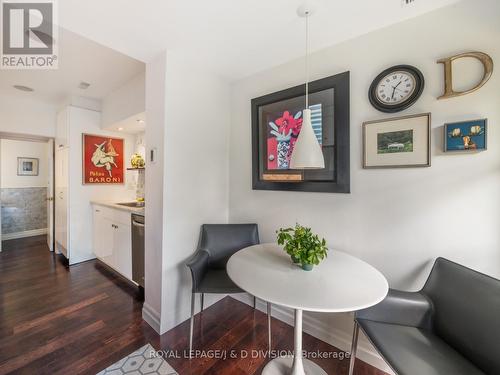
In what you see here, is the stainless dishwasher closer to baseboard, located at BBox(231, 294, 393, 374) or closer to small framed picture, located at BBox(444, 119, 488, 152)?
baseboard, located at BBox(231, 294, 393, 374)

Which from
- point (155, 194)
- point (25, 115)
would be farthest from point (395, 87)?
point (25, 115)

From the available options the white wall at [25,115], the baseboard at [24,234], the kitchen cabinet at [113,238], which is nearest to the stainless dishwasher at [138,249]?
the kitchen cabinet at [113,238]

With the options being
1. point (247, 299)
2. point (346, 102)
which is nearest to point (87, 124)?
point (247, 299)

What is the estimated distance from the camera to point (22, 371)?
4.50 ft

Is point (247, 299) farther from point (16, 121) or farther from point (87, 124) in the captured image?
point (16, 121)

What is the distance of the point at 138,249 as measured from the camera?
2.26 m

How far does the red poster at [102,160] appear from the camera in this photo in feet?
10.3

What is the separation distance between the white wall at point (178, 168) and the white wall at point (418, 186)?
88cm

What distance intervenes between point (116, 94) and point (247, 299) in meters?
3.15

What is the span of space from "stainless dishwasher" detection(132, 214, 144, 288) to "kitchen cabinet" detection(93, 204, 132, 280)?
11cm

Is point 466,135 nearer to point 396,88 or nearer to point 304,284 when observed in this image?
point 396,88

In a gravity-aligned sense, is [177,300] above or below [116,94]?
below

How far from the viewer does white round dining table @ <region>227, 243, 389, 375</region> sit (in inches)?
37.9

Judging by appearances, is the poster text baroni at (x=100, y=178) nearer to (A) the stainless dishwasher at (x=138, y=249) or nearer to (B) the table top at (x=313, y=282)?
(A) the stainless dishwasher at (x=138, y=249)
